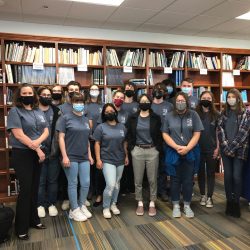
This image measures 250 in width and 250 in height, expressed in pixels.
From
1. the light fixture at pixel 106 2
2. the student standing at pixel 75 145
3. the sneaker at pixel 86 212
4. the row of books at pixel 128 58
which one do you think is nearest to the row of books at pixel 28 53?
the row of books at pixel 128 58

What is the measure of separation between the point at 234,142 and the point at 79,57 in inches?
110

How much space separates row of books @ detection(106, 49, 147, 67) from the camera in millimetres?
4734

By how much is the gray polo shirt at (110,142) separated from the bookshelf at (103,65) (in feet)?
4.80

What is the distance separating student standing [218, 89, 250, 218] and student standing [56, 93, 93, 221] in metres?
1.65

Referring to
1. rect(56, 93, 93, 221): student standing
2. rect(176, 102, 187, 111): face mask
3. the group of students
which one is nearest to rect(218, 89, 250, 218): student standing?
the group of students

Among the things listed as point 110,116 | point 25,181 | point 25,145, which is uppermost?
point 110,116

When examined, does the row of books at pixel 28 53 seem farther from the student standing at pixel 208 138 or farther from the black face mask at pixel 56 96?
the student standing at pixel 208 138

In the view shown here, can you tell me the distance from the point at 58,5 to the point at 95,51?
116 centimetres

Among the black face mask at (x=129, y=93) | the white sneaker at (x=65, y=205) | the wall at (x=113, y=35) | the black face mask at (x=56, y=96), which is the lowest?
the white sneaker at (x=65, y=205)

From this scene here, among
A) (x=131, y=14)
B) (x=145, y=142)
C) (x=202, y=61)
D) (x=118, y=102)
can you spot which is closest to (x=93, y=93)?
(x=118, y=102)

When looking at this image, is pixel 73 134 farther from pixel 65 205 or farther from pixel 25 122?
pixel 65 205

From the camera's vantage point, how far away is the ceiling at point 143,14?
377cm

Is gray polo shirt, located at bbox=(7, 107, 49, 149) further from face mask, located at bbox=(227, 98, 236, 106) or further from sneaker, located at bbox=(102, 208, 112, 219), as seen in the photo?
face mask, located at bbox=(227, 98, 236, 106)

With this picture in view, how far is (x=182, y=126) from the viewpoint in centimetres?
329
